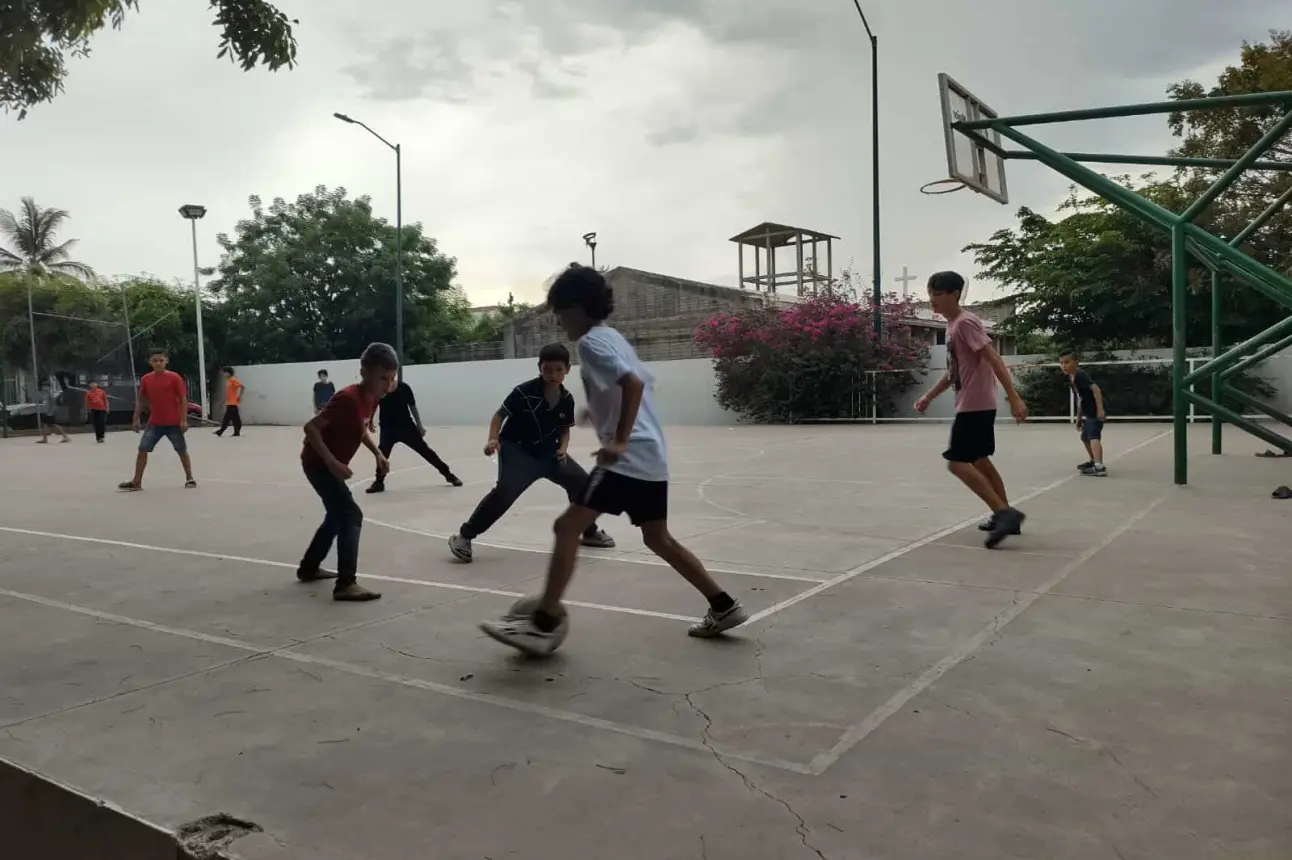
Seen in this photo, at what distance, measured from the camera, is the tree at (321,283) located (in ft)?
132

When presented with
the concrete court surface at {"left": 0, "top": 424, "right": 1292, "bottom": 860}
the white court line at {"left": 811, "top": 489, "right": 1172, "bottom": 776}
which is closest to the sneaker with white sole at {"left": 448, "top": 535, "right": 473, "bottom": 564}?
the concrete court surface at {"left": 0, "top": 424, "right": 1292, "bottom": 860}

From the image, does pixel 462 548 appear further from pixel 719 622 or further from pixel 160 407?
pixel 160 407

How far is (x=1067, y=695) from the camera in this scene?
3.54 m

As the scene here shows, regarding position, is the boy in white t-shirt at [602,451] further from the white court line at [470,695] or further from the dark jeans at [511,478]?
the dark jeans at [511,478]

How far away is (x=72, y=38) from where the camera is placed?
5777 millimetres

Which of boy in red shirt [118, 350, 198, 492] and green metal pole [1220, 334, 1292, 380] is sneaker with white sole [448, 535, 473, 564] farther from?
green metal pole [1220, 334, 1292, 380]

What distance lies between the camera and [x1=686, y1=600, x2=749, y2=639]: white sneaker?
4355mm

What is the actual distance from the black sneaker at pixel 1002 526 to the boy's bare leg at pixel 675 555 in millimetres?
2939

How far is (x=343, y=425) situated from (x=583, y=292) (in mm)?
2136

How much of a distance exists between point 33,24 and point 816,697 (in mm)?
5443

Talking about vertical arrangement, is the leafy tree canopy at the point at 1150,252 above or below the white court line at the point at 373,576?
above

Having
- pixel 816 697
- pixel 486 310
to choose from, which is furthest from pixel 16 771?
pixel 486 310

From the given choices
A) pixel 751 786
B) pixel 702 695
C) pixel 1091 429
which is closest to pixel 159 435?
pixel 702 695

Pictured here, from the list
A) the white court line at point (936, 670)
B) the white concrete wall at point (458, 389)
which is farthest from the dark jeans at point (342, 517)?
the white concrete wall at point (458, 389)
